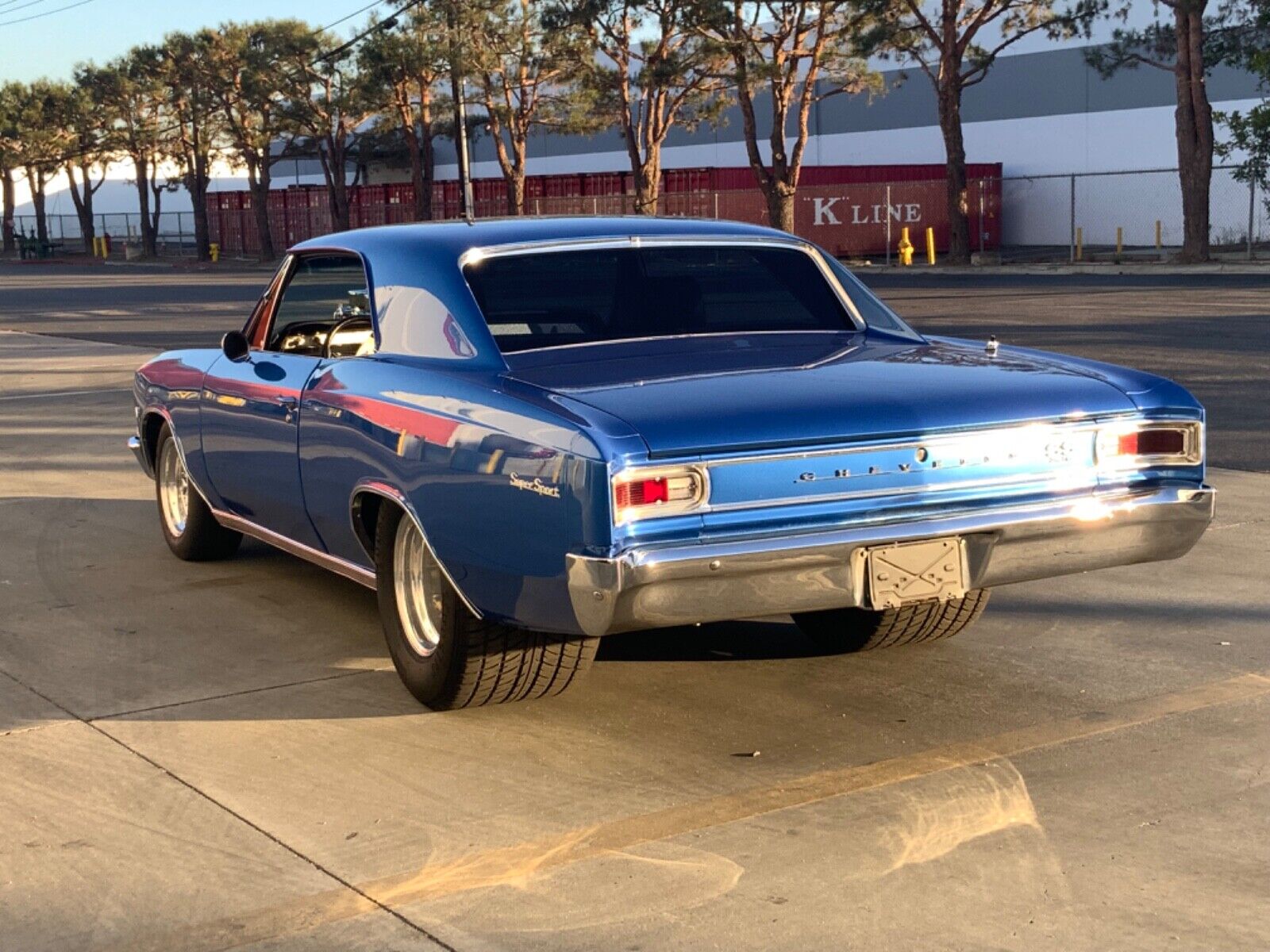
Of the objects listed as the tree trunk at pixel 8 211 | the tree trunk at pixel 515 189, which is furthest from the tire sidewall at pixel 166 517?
the tree trunk at pixel 8 211

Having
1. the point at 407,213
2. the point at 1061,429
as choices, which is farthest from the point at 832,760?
the point at 407,213

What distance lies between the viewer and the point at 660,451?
14.9 feet

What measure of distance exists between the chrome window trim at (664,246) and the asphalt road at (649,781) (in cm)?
128

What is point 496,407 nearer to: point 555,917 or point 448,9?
point 555,917

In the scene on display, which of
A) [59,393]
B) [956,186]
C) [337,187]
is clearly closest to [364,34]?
[337,187]

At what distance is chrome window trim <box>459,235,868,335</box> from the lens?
5.84m

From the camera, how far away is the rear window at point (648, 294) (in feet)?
18.7

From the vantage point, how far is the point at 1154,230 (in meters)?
47.8

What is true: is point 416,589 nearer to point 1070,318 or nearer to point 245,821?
point 245,821

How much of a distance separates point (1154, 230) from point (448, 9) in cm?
2195

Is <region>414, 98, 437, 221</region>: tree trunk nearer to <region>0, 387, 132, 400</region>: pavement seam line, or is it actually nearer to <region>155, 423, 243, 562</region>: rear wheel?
<region>0, 387, 132, 400</region>: pavement seam line

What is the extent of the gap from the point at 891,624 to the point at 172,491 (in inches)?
144

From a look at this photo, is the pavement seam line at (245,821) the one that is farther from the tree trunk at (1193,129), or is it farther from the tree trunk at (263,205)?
the tree trunk at (263,205)

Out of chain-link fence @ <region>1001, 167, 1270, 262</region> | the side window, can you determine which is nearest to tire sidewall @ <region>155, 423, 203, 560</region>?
the side window
